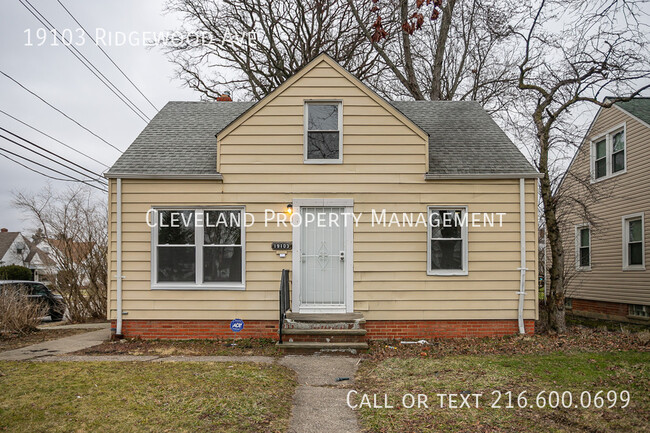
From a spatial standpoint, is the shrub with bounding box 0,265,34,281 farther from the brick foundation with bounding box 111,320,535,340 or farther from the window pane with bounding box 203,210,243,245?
the window pane with bounding box 203,210,243,245

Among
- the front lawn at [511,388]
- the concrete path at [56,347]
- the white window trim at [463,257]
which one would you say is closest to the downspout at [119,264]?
the concrete path at [56,347]

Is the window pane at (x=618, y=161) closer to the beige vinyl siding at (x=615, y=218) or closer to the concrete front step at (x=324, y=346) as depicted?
the beige vinyl siding at (x=615, y=218)

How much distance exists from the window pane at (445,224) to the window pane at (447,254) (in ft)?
0.47

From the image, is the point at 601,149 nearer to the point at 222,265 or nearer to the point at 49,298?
the point at 222,265

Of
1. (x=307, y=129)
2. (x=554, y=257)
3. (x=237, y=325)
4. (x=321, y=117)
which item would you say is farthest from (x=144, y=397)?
(x=554, y=257)

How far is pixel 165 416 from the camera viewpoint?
4898 millimetres

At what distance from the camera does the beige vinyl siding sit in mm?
14398

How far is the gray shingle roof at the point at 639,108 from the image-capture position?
48.6 feet

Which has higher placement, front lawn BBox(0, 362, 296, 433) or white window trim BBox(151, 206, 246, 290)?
white window trim BBox(151, 206, 246, 290)

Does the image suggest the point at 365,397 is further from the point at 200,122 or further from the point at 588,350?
the point at 200,122

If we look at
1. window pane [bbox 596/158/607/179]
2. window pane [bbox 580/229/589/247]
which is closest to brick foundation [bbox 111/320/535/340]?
window pane [bbox 596/158/607/179]

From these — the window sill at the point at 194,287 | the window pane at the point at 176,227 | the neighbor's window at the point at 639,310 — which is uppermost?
the window pane at the point at 176,227

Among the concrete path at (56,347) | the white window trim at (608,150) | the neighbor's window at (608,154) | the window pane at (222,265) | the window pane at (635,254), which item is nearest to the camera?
the concrete path at (56,347)

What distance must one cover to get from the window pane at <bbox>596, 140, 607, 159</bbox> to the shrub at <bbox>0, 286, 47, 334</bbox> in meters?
17.7
